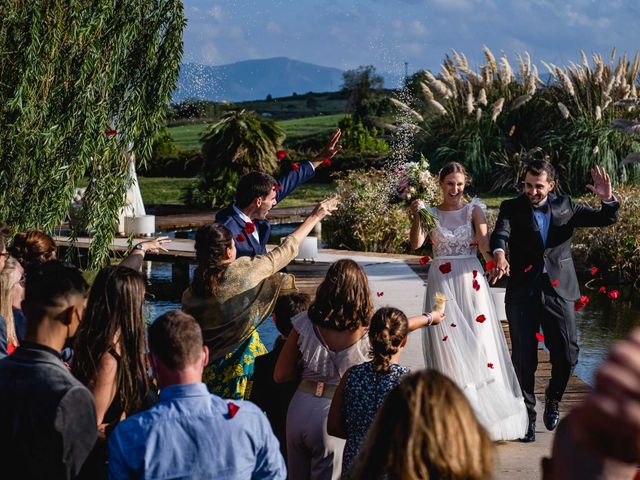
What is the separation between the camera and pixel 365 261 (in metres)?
15.4

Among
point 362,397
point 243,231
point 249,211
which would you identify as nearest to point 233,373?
point 243,231

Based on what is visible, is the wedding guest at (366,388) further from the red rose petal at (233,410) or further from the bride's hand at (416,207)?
the bride's hand at (416,207)

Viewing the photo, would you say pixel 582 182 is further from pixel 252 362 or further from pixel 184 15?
pixel 252 362

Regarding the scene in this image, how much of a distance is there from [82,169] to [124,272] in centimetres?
501

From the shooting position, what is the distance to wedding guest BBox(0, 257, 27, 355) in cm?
443

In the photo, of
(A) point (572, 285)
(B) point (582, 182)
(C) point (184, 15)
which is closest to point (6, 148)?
(C) point (184, 15)

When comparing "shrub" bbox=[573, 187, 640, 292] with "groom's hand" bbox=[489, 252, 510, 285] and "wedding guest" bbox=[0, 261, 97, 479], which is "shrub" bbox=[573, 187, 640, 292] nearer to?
"groom's hand" bbox=[489, 252, 510, 285]

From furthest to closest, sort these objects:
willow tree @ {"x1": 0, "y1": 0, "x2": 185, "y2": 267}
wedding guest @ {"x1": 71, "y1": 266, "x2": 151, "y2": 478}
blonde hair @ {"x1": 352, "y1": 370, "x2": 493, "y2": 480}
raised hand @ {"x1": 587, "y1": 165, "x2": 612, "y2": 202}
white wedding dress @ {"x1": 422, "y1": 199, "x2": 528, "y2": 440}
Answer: willow tree @ {"x1": 0, "y1": 0, "x2": 185, "y2": 267} < raised hand @ {"x1": 587, "y1": 165, "x2": 612, "y2": 202} < white wedding dress @ {"x1": 422, "y1": 199, "x2": 528, "y2": 440} < wedding guest @ {"x1": 71, "y1": 266, "x2": 151, "y2": 478} < blonde hair @ {"x1": 352, "y1": 370, "x2": 493, "y2": 480}

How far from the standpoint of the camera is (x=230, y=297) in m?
5.20

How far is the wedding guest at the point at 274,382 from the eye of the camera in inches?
202

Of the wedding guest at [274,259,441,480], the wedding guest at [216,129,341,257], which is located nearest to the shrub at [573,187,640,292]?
the wedding guest at [216,129,341,257]

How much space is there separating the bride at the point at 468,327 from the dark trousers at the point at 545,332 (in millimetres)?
116

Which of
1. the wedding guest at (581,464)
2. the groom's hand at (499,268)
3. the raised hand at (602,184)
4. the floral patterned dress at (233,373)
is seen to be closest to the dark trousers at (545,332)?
the groom's hand at (499,268)

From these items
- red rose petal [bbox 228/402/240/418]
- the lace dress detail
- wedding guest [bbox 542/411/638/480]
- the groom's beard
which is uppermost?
the groom's beard
